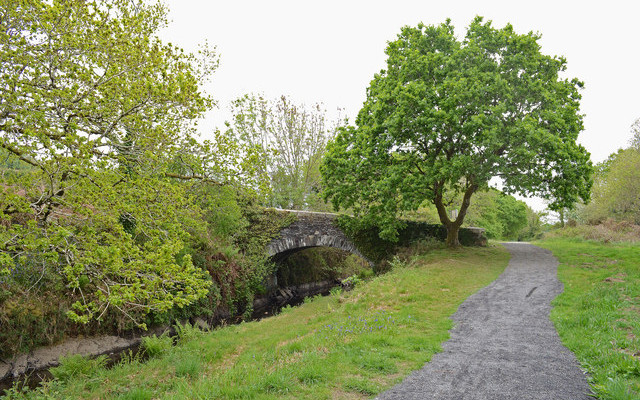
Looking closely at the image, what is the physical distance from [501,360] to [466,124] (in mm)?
11525

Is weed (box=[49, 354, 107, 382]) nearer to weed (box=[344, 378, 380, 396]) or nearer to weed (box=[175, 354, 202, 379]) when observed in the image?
weed (box=[175, 354, 202, 379])

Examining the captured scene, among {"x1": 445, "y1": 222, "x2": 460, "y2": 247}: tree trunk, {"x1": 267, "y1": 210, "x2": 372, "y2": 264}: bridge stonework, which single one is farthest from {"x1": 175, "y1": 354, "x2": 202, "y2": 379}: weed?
{"x1": 445, "y1": 222, "x2": 460, "y2": 247}: tree trunk

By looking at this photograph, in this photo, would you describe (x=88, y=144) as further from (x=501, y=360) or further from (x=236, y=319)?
(x=236, y=319)

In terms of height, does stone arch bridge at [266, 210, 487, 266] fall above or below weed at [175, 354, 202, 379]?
above

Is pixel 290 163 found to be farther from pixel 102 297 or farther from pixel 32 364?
pixel 102 297

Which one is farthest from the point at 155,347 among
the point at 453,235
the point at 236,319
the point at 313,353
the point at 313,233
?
the point at 453,235

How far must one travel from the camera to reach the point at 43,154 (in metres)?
6.32

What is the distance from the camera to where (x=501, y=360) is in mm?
6641

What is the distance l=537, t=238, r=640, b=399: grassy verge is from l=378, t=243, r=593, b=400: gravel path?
0.26 metres

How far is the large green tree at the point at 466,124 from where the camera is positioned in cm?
1634

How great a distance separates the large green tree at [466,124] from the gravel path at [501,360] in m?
6.79

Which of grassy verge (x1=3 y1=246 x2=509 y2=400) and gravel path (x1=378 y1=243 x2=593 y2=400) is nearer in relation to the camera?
gravel path (x1=378 y1=243 x2=593 y2=400)

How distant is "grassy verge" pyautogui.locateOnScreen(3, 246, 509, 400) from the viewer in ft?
18.5

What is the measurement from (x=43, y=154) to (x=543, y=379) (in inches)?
339
